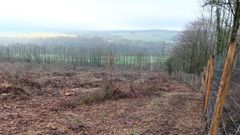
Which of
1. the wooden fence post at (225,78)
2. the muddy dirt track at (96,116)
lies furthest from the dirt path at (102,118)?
the wooden fence post at (225,78)

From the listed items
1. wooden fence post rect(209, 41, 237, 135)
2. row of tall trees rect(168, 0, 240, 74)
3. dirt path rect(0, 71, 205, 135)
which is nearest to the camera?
wooden fence post rect(209, 41, 237, 135)

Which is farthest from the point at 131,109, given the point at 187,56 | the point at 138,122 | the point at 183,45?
the point at 183,45

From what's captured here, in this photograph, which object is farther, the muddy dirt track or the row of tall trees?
the row of tall trees

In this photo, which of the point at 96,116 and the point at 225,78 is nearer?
the point at 225,78

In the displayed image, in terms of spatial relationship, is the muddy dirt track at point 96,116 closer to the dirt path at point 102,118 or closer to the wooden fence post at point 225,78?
the dirt path at point 102,118

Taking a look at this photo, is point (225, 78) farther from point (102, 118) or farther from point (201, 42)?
point (201, 42)

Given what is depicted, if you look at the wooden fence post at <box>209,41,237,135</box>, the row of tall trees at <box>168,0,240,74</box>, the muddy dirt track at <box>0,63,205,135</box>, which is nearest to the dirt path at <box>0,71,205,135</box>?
the muddy dirt track at <box>0,63,205,135</box>

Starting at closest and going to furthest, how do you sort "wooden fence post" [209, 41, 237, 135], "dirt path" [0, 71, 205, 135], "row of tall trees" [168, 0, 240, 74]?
"wooden fence post" [209, 41, 237, 135] → "dirt path" [0, 71, 205, 135] → "row of tall trees" [168, 0, 240, 74]

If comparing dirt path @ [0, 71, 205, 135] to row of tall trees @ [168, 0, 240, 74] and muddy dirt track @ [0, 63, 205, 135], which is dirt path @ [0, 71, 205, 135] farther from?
row of tall trees @ [168, 0, 240, 74]

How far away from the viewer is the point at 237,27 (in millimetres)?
17922

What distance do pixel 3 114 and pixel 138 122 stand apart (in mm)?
4291

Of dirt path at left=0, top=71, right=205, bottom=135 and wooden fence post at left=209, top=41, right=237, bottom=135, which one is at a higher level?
wooden fence post at left=209, top=41, right=237, bottom=135

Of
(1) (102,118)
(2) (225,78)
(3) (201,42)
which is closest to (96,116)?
(1) (102,118)

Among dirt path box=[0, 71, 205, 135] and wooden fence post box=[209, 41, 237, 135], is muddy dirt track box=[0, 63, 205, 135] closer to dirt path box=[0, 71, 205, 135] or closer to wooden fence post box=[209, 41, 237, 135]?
dirt path box=[0, 71, 205, 135]
